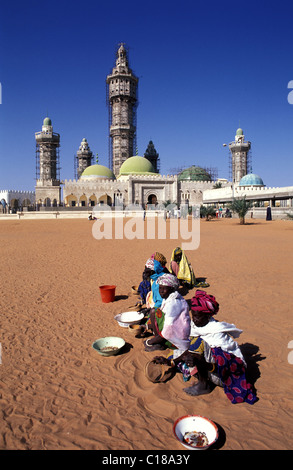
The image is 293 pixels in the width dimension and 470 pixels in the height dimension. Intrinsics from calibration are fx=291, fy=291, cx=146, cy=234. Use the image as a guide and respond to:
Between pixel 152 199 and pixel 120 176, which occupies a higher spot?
pixel 120 176

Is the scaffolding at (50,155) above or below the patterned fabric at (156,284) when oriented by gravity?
above

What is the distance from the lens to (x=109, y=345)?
3.49 metres

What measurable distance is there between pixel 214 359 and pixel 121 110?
48635mm

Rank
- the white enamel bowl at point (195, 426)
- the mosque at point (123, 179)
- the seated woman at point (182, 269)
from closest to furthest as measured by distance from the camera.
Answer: the white enamel bowl at point (195, 426) < the seated woman at point (182, 269) < the mosque at point (123, 179)

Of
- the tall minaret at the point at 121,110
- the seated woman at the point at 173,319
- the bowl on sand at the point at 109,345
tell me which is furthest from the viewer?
the tall minaret at the point at 121,110

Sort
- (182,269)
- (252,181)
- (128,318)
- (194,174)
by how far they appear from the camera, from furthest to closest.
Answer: (194,174), (252,181), (182,269), (128,318)

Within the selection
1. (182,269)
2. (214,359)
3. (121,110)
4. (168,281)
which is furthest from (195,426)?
(121,110)

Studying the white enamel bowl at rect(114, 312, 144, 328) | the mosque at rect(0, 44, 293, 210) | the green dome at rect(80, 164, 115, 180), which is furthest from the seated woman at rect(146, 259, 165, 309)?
the green dome at rect(80, 164, 115, 180)

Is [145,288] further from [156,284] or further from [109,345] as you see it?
[109,345]

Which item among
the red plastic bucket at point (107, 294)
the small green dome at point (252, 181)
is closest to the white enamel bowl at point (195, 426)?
the red plastic bucket at point (107, 294)

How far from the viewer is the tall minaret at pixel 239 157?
52.8 meters

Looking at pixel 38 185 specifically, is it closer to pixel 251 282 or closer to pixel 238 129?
pixel 238 129

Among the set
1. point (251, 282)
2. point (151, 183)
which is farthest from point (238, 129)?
point (251, 282)

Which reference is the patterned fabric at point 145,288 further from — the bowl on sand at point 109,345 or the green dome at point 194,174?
the green dome at point 194,174
